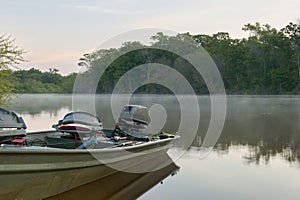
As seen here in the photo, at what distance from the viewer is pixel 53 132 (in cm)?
965

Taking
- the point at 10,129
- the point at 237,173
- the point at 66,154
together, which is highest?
the point at 10,129

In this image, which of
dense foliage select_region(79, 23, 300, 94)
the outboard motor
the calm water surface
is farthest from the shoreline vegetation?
the outboard motor

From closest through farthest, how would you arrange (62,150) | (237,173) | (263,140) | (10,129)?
(62,150), (10,129), (237,173), (263,140)

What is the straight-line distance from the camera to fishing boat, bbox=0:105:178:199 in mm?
5777

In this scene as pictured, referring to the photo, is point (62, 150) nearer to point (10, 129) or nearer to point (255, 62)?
point (10, 129)

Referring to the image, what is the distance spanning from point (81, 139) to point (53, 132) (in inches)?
62.2

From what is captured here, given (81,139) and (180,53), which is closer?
(81,139)

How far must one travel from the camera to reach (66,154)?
6.32 m

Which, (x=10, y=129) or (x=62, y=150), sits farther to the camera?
(x=10, y=129)

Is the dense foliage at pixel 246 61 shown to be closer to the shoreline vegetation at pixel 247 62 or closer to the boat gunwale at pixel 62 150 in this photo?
the shoreline vegetation at pixel 247 62

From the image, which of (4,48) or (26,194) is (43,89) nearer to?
(4,48)

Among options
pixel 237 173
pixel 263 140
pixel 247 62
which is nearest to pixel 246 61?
pixel 247 62

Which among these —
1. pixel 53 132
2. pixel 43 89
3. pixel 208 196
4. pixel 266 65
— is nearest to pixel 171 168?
pixel 208 196

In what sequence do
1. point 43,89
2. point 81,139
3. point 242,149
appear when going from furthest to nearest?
1. point 43,89
2. point 242,149
3. point 81,139
